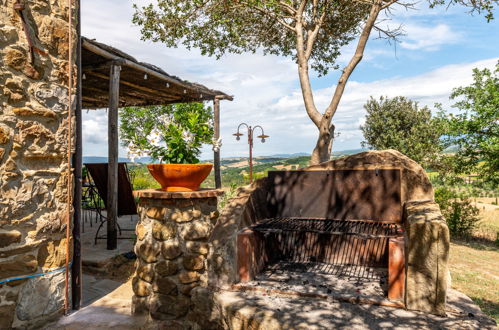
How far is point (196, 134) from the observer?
3178 millimetres

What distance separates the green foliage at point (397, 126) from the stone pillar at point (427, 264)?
52.2ft

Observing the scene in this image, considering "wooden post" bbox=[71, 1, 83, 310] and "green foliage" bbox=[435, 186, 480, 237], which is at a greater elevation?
"wooden post" bbox=[71, 1, 83, 310]

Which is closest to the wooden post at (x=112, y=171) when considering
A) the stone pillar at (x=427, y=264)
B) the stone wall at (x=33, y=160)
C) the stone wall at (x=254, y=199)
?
the stone wall at (x=33, y=160)

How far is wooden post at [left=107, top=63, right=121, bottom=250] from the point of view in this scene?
192 inches

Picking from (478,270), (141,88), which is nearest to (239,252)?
(478,270)

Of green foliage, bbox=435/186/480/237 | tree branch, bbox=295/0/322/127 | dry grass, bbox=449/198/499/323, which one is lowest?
dry grass, bbox=449/198/499/323

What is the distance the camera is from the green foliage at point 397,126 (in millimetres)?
17234

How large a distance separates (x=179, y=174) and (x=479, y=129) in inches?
317

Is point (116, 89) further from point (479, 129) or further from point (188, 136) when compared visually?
point (479, 129)

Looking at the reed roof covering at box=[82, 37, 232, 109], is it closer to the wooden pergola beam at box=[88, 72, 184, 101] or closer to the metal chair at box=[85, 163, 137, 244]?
the wooden pergola beam at box=[88, 72, 184, 101]

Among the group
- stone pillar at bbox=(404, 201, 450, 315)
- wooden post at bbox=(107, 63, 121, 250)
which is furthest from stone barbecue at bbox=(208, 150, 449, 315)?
wooden post at bbox=(107, 63, 121, 250)

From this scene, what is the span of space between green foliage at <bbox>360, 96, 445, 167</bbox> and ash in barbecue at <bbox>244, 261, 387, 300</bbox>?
15257 mm

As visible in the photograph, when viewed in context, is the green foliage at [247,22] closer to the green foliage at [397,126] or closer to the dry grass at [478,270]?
the dry grass at [478,270]

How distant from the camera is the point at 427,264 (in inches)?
88.0
